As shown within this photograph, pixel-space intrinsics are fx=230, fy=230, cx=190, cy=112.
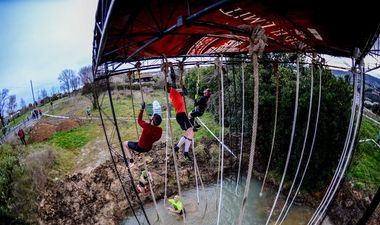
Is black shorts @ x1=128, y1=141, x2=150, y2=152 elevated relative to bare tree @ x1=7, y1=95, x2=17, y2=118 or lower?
elevated

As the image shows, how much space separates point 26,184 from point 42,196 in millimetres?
755

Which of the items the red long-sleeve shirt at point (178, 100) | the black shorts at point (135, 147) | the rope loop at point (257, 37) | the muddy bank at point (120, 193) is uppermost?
the rope loop at point (257, 37)

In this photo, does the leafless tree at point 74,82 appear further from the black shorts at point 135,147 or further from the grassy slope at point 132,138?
the black shorts at point 135,147

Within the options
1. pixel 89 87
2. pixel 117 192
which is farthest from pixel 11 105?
pixel 117 192

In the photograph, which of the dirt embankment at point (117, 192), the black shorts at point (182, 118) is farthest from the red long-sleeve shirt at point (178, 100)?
the dirt embankment at point (117, 192)

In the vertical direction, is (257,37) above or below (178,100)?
above

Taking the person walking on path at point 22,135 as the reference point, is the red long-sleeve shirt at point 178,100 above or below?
above

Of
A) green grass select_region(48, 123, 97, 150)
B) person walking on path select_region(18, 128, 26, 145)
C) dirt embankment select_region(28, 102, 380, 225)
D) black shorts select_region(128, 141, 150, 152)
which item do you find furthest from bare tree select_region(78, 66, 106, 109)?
black shorts select_region(128, 141, 150, 152)

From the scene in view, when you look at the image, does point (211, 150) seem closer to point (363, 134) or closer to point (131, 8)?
point (363, 134)

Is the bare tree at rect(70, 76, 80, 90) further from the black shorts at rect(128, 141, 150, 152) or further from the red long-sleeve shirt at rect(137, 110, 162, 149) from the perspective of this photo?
the red long-sleeve shirt at rect(137, 110, 162, 149)

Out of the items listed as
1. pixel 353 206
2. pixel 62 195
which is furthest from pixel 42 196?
pixel 353 206

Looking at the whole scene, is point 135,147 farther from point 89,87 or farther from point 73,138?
point 89,87

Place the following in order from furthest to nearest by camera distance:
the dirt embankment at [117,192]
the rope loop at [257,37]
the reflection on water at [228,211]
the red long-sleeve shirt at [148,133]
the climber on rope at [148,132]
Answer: the reflection on water at [228,211] → the dirt embankment at [117,192] → the red long-sleeve shirt at [148,133] → the climber on rope at [148,132] → the rope loop at [257,37]

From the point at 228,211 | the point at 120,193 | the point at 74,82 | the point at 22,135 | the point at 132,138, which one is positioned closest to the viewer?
the point at 228,211
